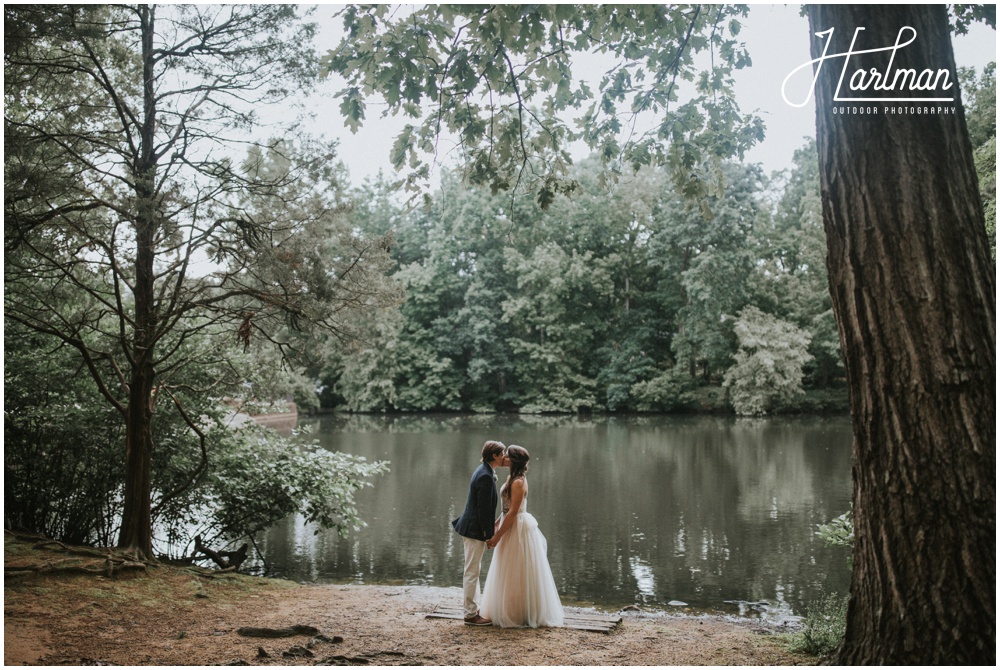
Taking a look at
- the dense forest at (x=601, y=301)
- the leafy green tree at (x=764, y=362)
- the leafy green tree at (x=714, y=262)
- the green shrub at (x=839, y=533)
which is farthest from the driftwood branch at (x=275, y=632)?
the leafy green tree at (x=714, y=262)

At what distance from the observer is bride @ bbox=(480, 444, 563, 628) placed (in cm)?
471

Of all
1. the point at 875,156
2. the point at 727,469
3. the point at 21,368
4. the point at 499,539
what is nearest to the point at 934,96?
the point at 875,156

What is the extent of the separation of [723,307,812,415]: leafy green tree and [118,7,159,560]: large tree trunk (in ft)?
83.4

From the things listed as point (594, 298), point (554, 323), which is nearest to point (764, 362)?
point (594, 298)

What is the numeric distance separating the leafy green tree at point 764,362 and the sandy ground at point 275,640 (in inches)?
973

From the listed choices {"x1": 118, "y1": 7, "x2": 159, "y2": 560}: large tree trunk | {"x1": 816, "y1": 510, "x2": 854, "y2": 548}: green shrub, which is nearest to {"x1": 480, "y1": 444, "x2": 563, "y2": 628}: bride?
{"x1": 816, "y1": 510, "x2": 854, "y2": 548}: green shrub

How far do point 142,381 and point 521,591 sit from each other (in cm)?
373

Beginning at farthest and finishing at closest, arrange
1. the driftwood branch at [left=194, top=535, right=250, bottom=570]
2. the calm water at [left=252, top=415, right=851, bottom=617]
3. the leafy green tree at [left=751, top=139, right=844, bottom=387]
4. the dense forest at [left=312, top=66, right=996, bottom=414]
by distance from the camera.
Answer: the dense forest at [left=312, top=66, right=996, bottom=414] < the leafy green tree at [left=751, top=139, right=844, bottom=387] < the calm water at [left=252, top=415, right=851, bottom=617] < the driftwood branch at [left=194, top=535, right=250, bottom=570]

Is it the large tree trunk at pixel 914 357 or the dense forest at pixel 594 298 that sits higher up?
the dense forest at pixel 594 298

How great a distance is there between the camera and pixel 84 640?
396cm

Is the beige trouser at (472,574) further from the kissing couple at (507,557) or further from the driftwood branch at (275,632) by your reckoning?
Result: the driftwood branch at (275,632)

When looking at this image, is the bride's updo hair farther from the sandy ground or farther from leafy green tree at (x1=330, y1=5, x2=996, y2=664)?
leafy green tree at (x1=330, y1=5, x2=996, y2=664)

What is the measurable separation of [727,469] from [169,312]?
1237 cm

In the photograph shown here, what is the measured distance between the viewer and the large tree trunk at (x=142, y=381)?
6.12 meters
